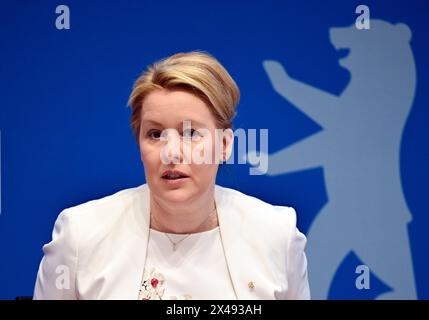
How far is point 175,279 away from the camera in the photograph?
62.4 inches

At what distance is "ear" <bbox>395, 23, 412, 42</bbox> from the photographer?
2.06 metres

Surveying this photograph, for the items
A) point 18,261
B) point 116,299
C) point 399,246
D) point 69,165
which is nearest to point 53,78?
point 69,165

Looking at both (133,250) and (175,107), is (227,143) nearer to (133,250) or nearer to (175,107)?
(175,107)

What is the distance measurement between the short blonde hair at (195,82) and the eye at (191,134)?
0.07 meters

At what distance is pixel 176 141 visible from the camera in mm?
1540

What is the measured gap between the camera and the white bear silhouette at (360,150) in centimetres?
205

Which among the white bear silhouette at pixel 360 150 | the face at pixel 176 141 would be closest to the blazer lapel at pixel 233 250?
the face at pixel 176 141

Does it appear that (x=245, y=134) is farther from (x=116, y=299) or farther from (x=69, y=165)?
(x=116, y=299)

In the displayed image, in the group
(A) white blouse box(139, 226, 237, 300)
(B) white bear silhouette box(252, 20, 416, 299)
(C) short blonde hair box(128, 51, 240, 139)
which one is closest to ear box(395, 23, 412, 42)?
(B) white bear silhouette box(252, 20, 416, 299)

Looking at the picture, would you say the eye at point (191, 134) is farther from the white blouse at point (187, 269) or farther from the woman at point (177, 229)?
the white blouse at point (187, 269)

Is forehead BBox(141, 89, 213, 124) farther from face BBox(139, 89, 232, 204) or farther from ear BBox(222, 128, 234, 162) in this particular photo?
ear BBox(222, 128, 234, 162)

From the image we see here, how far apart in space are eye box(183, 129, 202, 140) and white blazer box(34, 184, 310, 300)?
0.25 m
